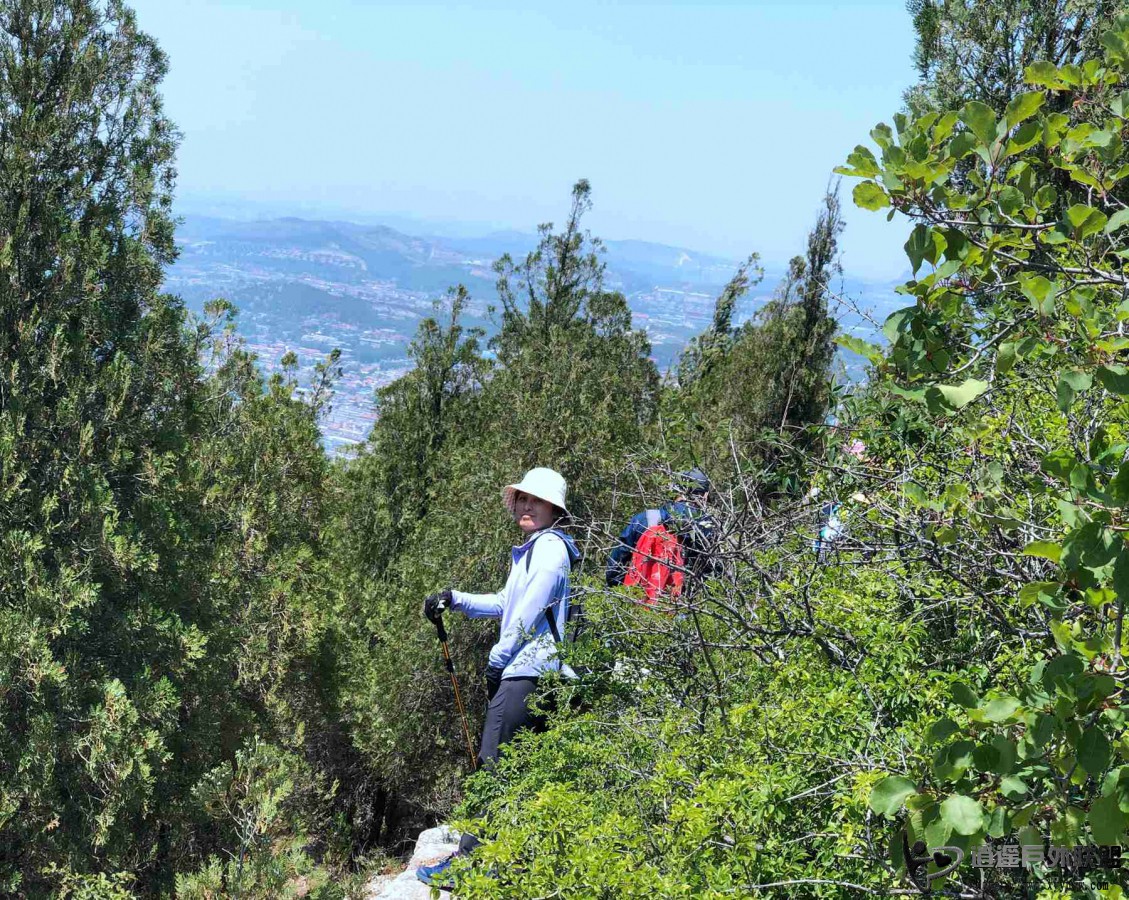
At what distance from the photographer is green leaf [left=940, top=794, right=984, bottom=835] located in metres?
1.26

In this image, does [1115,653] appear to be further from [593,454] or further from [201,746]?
[593,454]

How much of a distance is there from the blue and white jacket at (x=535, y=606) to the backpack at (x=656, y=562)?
1.19 ft

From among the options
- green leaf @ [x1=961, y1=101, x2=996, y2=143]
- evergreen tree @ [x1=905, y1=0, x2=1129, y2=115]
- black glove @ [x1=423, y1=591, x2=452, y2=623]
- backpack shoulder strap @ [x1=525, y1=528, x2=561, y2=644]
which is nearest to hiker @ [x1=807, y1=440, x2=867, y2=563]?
backpack shoulder strap @ [x1=525, y1=528, x2=561, y2=644]

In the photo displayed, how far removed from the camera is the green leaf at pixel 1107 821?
4.16 ft

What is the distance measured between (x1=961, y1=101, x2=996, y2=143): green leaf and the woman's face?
3329 mm

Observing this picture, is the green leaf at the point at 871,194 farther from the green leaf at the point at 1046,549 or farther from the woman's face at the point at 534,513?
the woman's face at the point at 534,513

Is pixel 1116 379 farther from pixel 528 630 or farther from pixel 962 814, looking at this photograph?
pixel 528 630

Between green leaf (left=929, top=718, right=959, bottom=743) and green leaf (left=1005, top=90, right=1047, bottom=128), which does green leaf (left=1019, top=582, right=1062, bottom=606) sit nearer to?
green leaf (left=929, top=718, right=959, bottom=743)

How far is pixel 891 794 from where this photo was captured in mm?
1355

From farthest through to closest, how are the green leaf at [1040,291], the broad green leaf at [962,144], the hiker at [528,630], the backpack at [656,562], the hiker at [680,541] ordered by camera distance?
the hiker at [528,630] → the backpack at [656,562] → the hiker at [680,541] → the broad green leaf at [962,144] → the green leaf at [1040,291]

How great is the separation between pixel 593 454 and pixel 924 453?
115 inches

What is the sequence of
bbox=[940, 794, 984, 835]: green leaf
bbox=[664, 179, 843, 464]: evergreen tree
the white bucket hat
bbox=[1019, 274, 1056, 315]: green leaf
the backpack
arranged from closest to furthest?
bbox=[940, 794, 984, 835]: green leaf → bbox=[1019, 274, 1056, 315]: green leaf → the backpack → the white bucket hat → bbox=[664, 179, 843, 464]: evergreen tree

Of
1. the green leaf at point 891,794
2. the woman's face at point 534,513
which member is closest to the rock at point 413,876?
the woman's face at point 534,513

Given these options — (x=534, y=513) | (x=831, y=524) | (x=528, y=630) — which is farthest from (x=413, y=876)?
(x=831, y=524)
